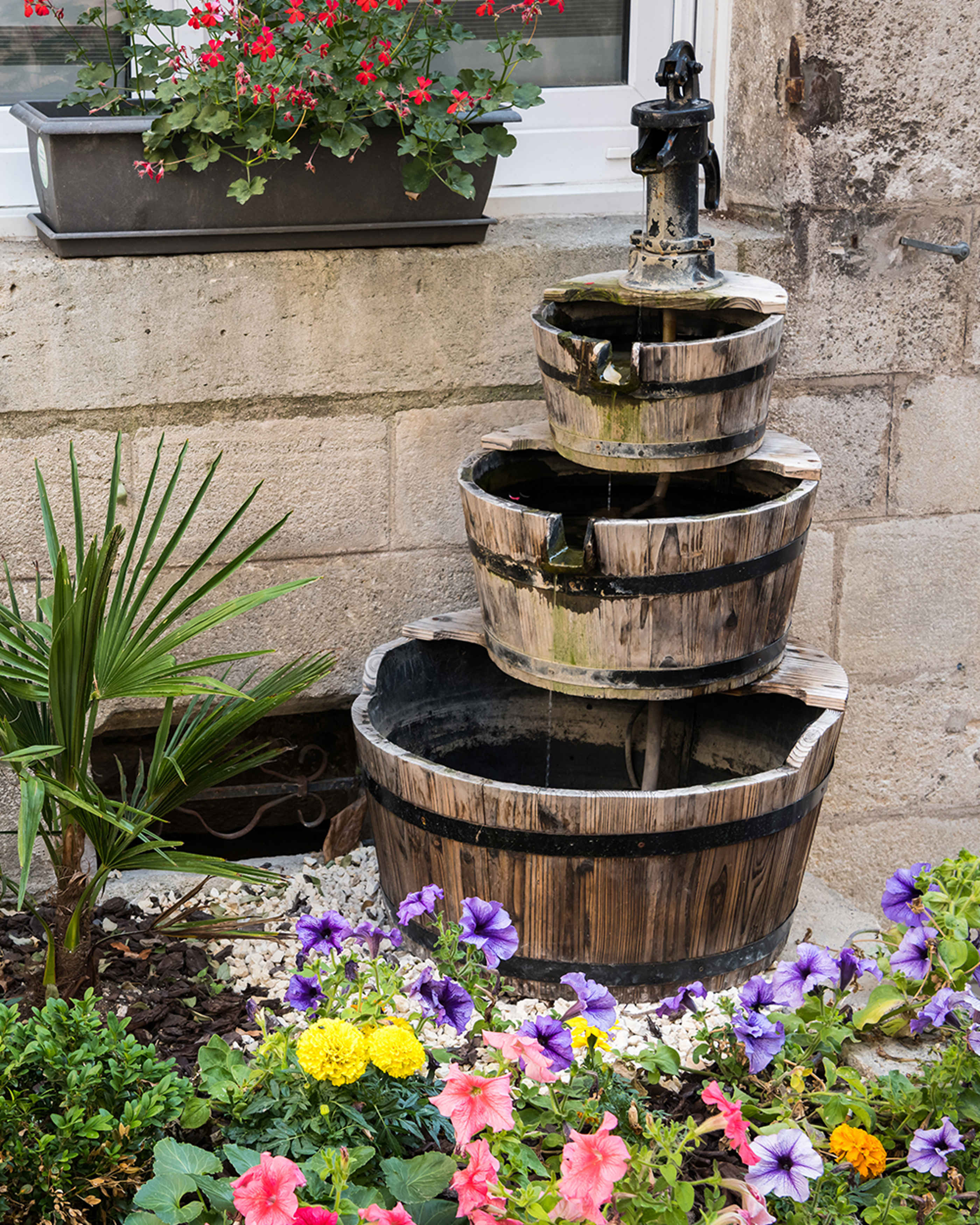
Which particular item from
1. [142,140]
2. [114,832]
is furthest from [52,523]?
[142,140]

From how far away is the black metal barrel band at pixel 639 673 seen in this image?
2295 mm

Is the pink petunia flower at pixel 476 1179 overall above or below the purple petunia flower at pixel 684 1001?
above

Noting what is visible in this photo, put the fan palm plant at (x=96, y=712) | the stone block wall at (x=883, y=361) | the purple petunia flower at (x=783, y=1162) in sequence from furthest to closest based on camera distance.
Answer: the stone block wall at (x=883, y=361)
the fan palm plant at (x=96, y=712)
the purple petunia flower at (x=783, y=1162)

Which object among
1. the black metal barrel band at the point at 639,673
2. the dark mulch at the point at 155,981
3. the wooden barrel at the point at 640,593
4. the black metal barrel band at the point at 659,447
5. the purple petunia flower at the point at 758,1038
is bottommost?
the dark mulch at the point at 155,981

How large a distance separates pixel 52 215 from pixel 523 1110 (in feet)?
6.04

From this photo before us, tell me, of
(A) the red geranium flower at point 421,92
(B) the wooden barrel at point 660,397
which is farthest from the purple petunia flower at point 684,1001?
(A) the red geranium flower at point 421,92

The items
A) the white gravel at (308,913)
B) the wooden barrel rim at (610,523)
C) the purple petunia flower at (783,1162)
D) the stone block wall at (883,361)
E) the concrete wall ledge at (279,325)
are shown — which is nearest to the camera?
the purple petunia flower at (783,1162)

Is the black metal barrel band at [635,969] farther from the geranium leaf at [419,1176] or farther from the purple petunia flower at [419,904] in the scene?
the geranium leaf at [419,1176]

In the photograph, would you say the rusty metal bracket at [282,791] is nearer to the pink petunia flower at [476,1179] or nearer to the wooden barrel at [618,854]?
the wooden barrel at [618,854]

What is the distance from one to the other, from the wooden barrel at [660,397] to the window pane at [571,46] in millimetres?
861

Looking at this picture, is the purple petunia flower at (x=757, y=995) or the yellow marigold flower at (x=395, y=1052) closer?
the yellow marigold flower at (x=395, y=1052)

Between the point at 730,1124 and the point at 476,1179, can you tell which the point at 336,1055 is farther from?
the point at 730,1124

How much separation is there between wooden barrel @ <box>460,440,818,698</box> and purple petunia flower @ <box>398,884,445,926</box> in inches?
23.6

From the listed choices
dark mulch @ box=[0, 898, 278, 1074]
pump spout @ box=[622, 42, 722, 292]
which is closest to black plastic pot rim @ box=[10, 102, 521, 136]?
pump spout @ box=[622, 42, 722, 292]
